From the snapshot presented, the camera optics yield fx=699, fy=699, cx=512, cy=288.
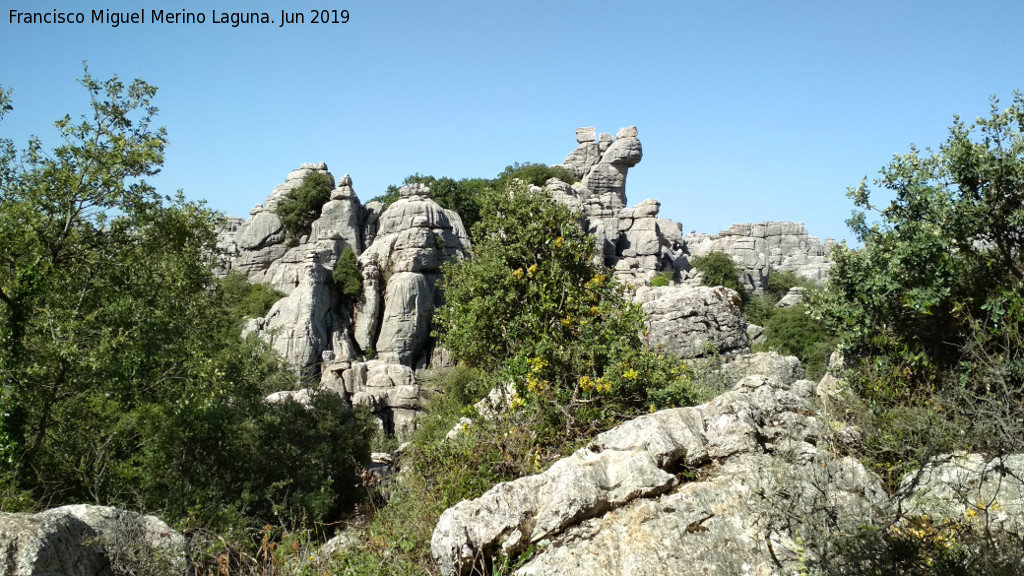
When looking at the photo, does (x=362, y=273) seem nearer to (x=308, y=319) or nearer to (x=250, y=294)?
(x=308, y=319)

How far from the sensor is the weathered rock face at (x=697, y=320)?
54.2 feet

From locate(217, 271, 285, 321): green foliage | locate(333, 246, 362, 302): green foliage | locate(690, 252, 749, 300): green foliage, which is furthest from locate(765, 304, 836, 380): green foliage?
locate(217, 271, 285, 321): green foliage

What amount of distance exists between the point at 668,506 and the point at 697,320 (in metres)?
12.4

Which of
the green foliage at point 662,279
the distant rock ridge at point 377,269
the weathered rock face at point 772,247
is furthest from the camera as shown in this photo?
the weathered rock face at point 772,247

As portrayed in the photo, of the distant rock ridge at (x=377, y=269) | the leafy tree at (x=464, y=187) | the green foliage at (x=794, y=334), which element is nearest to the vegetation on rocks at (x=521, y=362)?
the distant rock ridge at (x=377, y=269)

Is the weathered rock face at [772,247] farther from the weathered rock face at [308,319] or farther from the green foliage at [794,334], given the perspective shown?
the weathered rock face at [308,319]

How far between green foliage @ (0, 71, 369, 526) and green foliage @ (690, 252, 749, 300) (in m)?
50.9

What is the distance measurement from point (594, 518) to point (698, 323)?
12.5 meters

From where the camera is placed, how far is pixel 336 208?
45062mm

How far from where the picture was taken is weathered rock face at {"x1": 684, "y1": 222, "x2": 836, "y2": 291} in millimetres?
77625

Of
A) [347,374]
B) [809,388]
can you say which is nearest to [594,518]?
[809,388]

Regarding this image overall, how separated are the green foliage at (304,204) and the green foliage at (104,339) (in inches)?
1323

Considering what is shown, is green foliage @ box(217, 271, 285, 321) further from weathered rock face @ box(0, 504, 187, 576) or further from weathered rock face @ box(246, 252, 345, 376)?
weathered rock face @ box(0, 504, 187, 576)

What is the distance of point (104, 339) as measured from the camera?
905 cm
